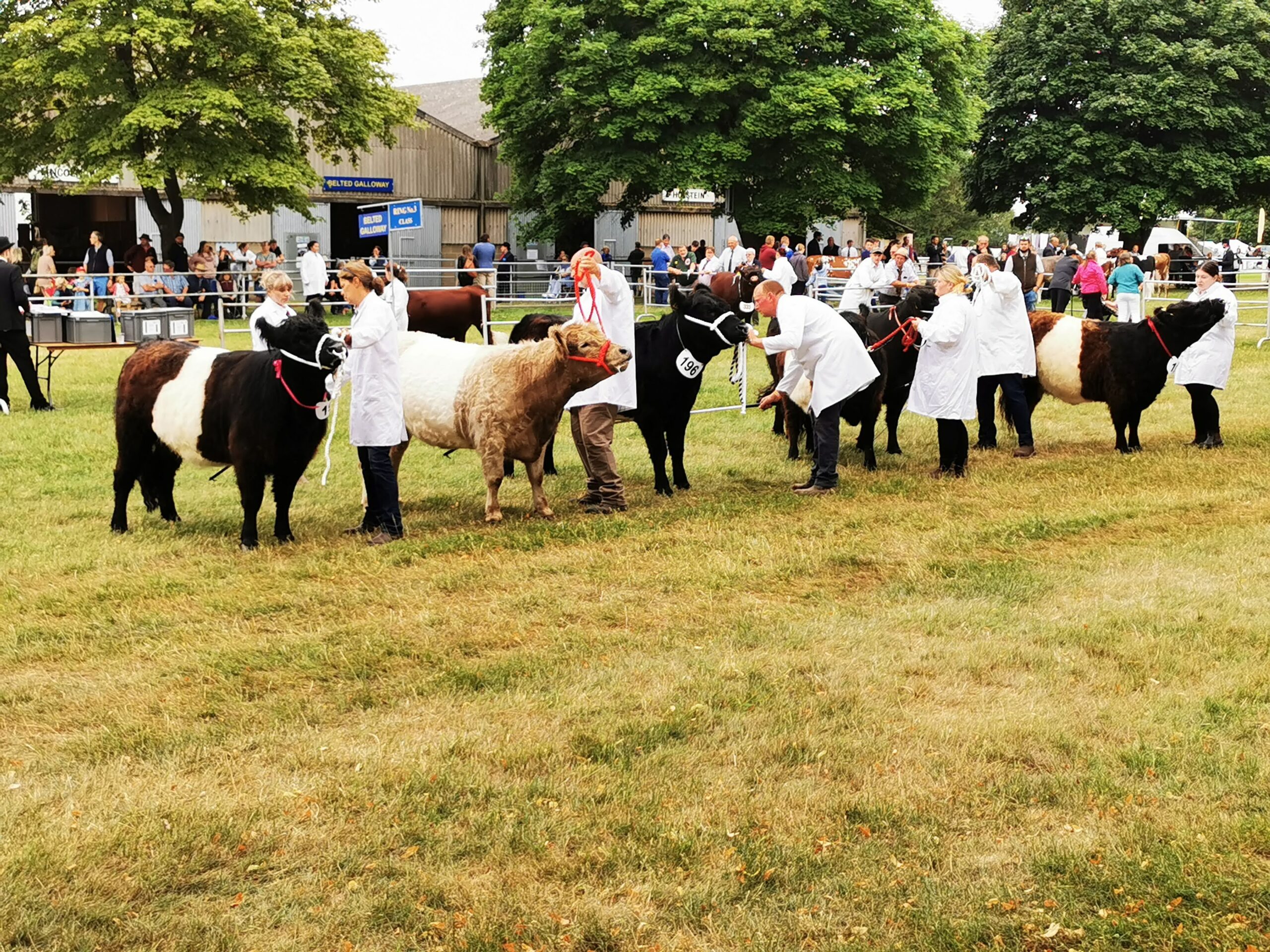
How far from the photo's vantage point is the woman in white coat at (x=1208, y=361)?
40.9 feet

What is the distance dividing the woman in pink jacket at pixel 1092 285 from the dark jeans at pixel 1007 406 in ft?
40.8

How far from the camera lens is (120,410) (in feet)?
30.6

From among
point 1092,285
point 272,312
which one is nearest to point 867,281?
point 1092,285

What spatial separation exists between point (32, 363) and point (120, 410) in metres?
6.98

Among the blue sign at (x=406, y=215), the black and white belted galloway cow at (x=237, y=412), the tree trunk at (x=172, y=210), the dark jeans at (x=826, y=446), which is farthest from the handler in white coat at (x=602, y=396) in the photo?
the tree trunk at (x=172, y=210)

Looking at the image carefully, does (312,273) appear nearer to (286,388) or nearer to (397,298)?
(397,298)

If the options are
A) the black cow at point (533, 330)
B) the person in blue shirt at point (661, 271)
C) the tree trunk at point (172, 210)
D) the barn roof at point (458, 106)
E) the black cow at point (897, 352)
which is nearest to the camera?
the black cow at point (533, 330)

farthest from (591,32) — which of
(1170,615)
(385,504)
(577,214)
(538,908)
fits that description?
(538,908)

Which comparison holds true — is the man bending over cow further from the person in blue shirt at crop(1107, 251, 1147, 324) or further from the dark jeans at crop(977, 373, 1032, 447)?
the person in blue shirt at crop(1107, 251, 1147, 324)

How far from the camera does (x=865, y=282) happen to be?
20750 millimetres

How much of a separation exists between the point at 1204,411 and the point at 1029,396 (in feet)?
5.57

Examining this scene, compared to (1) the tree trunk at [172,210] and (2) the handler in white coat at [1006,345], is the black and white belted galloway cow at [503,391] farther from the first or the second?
(1) the tree trunk at [172,210]

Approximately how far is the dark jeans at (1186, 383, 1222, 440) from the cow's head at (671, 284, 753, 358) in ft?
17.9

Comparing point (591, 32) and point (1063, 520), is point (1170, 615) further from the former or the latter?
point (591, 32)
